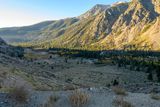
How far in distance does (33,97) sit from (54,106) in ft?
6.08

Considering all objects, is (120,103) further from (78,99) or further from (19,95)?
(19,95)

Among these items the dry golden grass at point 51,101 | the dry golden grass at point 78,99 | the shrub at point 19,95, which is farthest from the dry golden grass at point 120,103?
the shrub at point 19,95

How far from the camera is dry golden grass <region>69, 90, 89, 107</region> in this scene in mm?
16406

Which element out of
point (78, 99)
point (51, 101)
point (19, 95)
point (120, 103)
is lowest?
point (120, 103)

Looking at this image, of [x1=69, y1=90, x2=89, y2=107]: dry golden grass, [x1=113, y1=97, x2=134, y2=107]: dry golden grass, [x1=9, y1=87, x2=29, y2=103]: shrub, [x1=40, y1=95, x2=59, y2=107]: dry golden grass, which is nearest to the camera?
[x1=40, y1=95, x2=59, y2=107]: dry golden grass

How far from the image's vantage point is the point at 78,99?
1650 cm

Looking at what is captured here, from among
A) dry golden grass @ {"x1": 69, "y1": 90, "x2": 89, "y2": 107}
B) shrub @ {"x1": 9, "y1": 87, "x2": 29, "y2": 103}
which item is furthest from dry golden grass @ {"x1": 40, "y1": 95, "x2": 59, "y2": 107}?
shrub @ {"x1": 9, "y1": 87, "x2": 29, "y2": 103}

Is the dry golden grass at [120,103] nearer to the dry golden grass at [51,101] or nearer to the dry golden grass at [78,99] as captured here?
the dry golden grass at [78,99]

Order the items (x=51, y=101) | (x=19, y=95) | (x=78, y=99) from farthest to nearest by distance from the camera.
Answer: (x=19, y=95)
(x=51, y=101)
(x=78, y=99)

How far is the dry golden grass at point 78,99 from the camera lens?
646 inches

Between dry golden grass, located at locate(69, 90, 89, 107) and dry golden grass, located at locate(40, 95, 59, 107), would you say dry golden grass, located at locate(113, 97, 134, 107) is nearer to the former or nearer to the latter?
dry golden grass, located at locate(69, 90, 89, 107)

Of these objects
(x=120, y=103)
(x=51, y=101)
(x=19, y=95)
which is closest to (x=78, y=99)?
(x=51, y=101)

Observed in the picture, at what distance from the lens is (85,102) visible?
16.7 m

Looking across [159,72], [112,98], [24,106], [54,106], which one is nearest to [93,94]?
[112,98]
